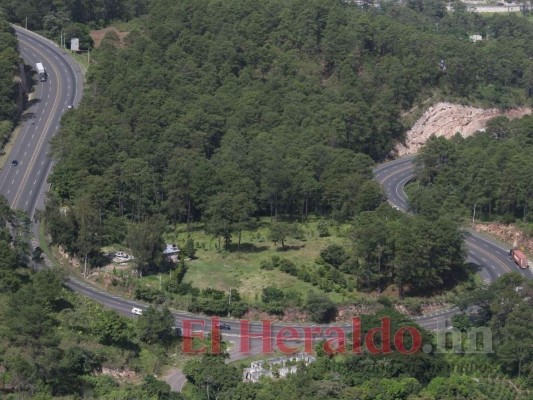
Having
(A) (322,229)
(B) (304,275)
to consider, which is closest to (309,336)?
(B) (304,275)

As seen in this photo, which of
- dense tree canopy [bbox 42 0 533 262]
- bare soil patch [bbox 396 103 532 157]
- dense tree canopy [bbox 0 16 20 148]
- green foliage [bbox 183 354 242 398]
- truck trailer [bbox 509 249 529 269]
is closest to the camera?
green foliage [bbox 183 354 242 398]

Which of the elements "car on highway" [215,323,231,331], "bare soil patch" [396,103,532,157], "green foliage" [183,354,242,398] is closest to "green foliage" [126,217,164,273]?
"car on highway" [215,323,231,331]

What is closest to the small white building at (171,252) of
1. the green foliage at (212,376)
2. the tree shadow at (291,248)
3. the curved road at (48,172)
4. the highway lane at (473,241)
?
the curved road at (48,172)

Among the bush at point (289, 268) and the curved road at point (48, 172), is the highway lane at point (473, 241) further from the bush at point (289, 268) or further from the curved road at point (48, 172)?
the bush at point (289, 268)

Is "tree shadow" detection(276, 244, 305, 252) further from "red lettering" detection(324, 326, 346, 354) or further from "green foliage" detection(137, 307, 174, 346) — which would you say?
"green foliage" detection(137, 307, 174, 346)

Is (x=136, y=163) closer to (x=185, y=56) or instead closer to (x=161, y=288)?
(x=161, y=288)

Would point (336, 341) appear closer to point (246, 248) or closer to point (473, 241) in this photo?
point (246, 248)
